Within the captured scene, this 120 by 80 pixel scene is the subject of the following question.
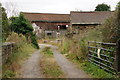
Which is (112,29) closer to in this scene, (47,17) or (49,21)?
(49,21)

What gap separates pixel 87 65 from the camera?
10.0m

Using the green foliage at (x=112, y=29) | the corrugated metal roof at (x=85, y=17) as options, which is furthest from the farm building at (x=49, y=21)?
the green foliage at (x=112, y=29)

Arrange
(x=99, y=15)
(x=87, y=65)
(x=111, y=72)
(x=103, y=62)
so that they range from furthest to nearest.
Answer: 1. (x=99, y=15)
2. (x=87, y=65)
3. (x=103, y=62)
4. (x=111, y=72)

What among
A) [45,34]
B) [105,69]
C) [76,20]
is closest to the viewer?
[105,69]

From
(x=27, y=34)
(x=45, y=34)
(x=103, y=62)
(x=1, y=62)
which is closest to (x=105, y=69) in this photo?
(x=103, y=62)

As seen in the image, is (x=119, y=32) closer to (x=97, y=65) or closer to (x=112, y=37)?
(x=112, y=37)

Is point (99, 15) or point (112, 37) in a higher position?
point (99, 15)

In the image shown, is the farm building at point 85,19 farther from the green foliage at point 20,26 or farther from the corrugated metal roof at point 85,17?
the green foliage at point 20,26

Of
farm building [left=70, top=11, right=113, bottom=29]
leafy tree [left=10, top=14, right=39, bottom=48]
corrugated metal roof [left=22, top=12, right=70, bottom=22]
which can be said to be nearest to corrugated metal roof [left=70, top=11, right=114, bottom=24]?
farm building [left=70, top=11, right=113, bottom=29]

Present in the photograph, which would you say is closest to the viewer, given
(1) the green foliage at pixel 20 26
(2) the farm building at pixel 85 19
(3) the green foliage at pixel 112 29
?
(3) the green foliage at pixel 112 29

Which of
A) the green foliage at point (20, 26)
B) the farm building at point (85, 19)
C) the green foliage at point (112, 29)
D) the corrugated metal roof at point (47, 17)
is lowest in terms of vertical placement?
the green foliage at point (112, 29)

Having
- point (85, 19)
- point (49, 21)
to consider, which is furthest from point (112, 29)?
point (49, 21)

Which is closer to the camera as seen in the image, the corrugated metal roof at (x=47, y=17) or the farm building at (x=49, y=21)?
the farm building at (x=49, y=21)

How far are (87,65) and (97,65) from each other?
70cm
